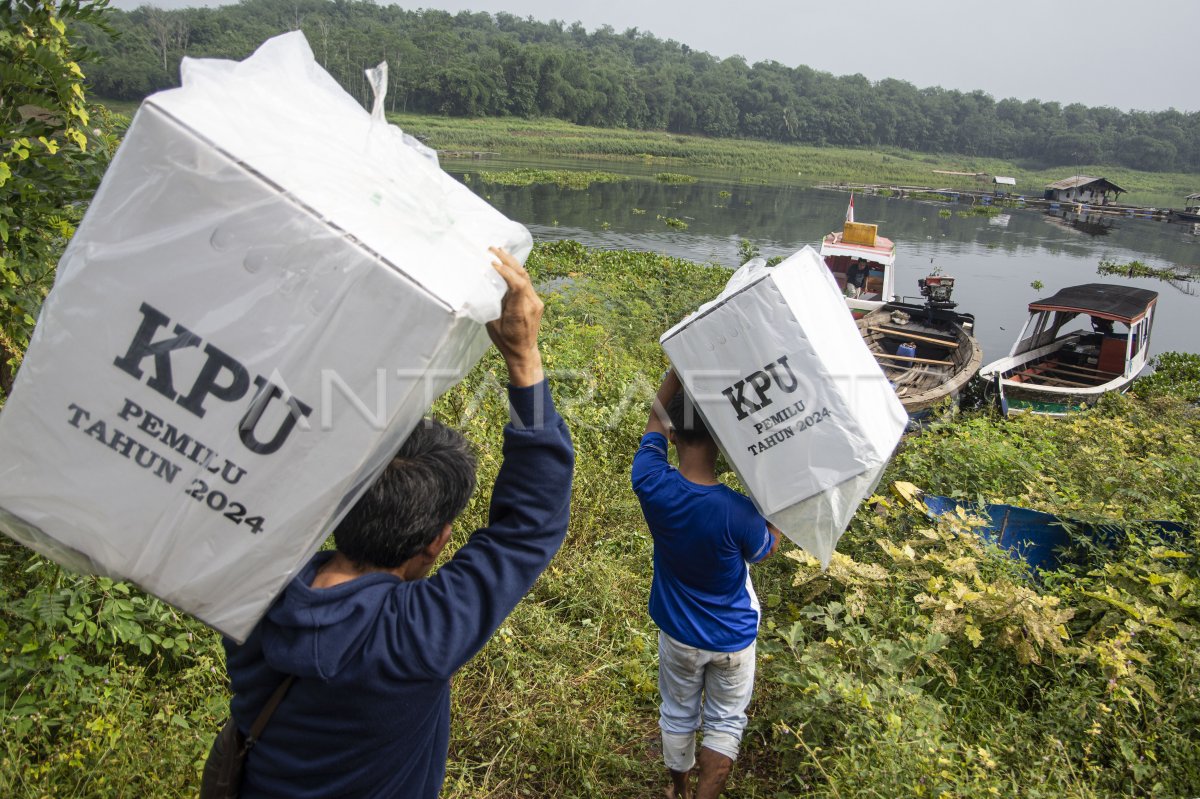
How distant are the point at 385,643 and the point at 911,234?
107ft

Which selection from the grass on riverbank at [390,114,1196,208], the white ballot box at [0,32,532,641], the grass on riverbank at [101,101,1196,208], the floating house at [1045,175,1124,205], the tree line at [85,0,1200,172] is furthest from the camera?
the tree line at [85,0,1200,172]

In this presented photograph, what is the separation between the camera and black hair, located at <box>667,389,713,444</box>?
2.09 metres

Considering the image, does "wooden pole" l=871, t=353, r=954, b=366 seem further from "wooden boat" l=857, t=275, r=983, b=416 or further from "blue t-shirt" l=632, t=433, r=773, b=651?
"blue t-shirt" l=632, t=433, r=773, b=651

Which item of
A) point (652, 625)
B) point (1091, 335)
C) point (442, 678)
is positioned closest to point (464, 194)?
point (442, 678)

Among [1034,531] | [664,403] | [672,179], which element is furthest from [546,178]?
[664,403]

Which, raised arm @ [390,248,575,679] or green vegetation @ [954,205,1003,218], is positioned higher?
green vegetation @ [954,205,1003,218]

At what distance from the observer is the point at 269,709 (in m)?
1.18

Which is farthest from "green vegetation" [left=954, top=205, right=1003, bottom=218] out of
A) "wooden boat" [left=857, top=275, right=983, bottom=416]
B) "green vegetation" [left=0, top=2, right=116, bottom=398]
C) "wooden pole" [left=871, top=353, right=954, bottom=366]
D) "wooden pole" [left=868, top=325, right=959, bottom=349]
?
"green vegetation" [left=0, top=2, right=116, bottom=398]

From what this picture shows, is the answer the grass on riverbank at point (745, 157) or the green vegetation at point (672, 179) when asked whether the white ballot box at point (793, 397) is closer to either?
the green vegetation at point (672, 179)

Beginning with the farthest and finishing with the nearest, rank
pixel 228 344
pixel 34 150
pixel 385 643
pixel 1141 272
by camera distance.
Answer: pixel 1141 272 < pixel 34 150 < pixel 385 643 < pixel 228 344

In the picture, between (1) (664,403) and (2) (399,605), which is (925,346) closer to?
(1) (664,403)

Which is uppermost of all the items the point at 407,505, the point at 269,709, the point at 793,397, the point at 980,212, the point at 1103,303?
the point at 980,212

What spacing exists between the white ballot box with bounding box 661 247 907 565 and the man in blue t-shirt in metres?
0.16

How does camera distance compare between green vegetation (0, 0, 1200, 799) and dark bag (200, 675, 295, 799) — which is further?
green vegetation (0, 0, 1200, 799)
